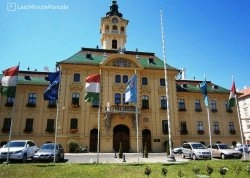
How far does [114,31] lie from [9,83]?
37.2 m

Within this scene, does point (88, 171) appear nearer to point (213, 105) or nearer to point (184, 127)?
point (184, 127)

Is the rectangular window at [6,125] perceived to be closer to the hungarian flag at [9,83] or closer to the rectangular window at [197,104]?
the hungarian flag at [9,83]

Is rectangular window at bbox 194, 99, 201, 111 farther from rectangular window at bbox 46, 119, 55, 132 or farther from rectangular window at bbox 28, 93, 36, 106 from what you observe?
rectangular window at bbox 28, 93, 36, 106

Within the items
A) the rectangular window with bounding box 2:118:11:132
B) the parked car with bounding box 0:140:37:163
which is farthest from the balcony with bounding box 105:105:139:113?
the parked car with bounding box 0:140:37:163

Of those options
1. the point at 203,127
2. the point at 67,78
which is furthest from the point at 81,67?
the point at 203,127

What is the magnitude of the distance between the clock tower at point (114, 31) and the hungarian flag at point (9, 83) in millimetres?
34473

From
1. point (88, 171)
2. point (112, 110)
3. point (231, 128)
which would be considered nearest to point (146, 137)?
point (112, 110)

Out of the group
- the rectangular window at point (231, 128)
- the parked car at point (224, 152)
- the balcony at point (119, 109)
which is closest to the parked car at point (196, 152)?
the parked car at point (224, 152)

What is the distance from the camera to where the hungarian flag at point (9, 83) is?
59.7 ft

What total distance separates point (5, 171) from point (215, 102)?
4055cm

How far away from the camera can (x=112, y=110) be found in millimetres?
36188

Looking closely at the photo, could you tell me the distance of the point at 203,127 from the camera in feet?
A: 141

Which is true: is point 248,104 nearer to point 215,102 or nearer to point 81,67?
point 215,102

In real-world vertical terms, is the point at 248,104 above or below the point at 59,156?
above
